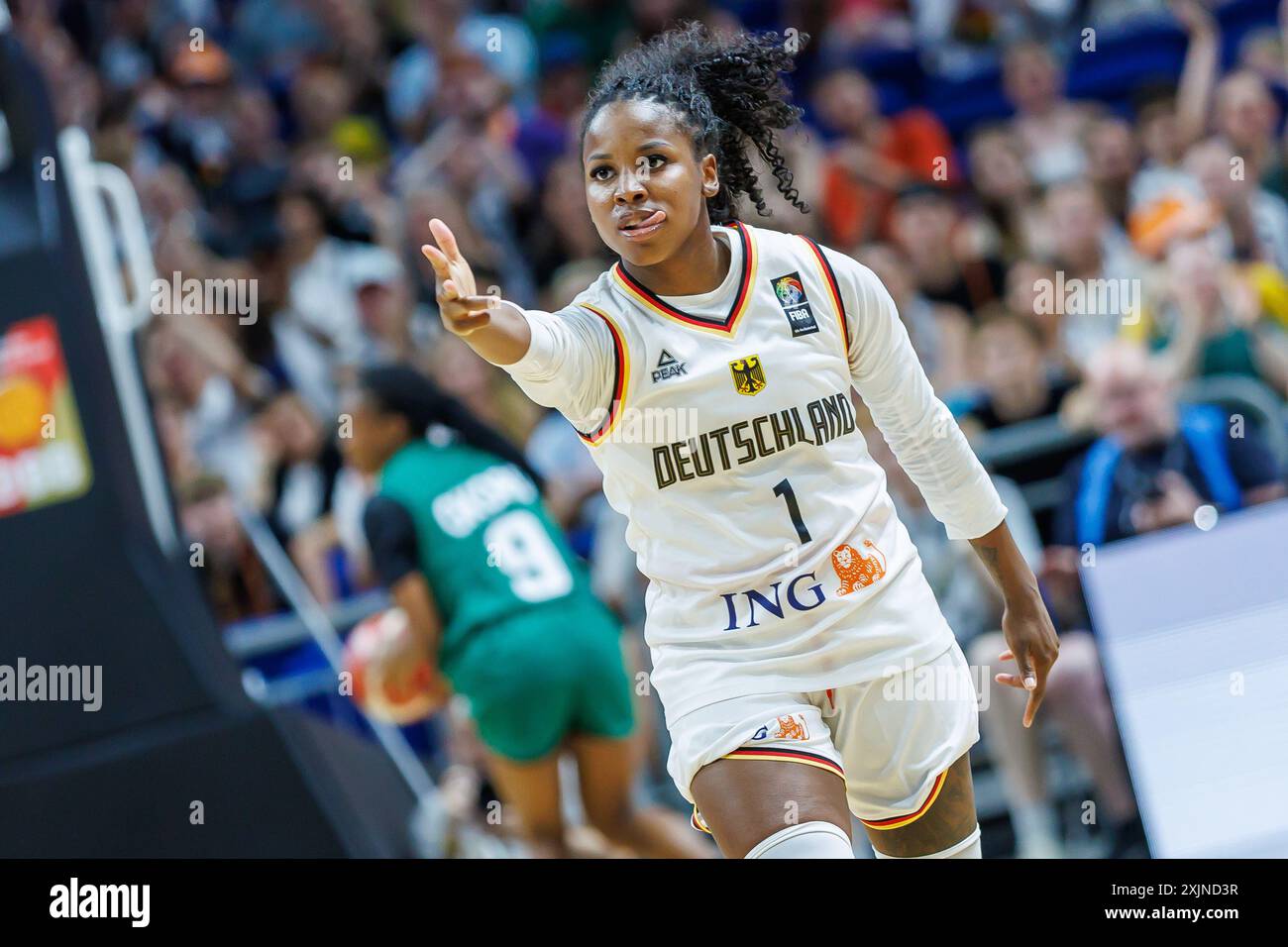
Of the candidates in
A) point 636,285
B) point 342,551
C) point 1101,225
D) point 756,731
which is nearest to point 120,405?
point 342,551

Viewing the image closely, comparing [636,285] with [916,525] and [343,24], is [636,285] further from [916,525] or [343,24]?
[343,24]

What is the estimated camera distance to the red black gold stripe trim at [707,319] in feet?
9.24

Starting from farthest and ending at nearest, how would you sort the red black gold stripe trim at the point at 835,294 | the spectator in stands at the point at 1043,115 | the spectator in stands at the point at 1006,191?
the spectator in stands at the point at 1043,115
the spectator in stands at the point at 1006,191
the red black gold stripe trim at the point at 835,294

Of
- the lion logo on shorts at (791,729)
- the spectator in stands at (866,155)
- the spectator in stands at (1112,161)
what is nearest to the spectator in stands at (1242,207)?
the spectator in stands at (1112,161)

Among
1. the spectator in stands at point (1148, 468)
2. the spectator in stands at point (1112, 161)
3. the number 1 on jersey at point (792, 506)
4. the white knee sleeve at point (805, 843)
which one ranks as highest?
the spectator in stands at point (1112, 161)

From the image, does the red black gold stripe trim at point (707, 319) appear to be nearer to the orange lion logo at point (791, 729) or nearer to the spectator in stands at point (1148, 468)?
the orange lion logo at point (791, 729)

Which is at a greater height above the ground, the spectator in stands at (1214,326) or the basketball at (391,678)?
the spectator in stands at (1214,326)

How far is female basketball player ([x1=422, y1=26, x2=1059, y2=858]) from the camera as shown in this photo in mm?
2727

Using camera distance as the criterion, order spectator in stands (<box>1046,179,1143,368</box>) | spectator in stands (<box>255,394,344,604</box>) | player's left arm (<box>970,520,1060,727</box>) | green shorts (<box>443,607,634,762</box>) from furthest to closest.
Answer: spectator in stands (<box>255,394,344,604</box>), spectator in stands (<box>1046,179,1143,368</box>), green shorts (<box>443,607,634,762</box>), player's left arm (<box>970,520,1060,727</box>)

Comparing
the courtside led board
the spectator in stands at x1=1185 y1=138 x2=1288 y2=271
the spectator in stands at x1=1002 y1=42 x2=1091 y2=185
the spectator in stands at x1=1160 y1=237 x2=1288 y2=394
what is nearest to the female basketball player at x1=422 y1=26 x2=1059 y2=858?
the courtside led board

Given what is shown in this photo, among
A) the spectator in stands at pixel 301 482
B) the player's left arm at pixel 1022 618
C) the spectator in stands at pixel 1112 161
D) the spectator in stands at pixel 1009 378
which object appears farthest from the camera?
the spectator in stands at pixel 1112 161

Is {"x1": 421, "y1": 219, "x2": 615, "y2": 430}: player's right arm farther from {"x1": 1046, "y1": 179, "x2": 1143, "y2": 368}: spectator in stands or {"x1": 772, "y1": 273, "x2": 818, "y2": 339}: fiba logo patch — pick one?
{"x1": 1046, "y1": 179, "x2": 1143, "y2": 368}: spectator in stands

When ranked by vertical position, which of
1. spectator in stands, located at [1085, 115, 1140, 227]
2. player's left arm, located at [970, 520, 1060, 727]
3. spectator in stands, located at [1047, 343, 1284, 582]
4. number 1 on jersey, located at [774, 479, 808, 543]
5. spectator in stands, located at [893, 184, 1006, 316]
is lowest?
player's left arm, located at [970, 520, 1060, 727]

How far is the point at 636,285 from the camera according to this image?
113 inches
